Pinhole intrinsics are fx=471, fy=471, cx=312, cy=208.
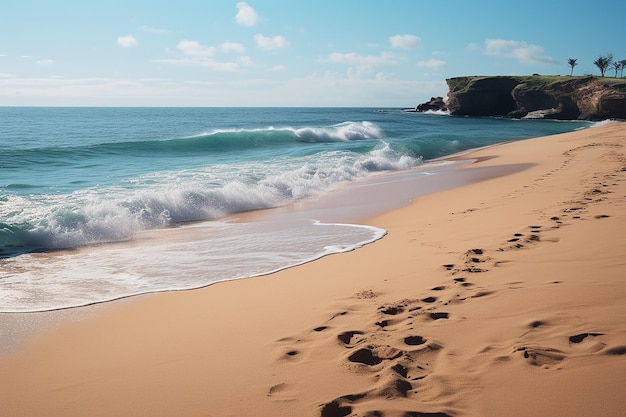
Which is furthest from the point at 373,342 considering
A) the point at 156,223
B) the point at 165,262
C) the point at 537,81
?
the point at 537,81

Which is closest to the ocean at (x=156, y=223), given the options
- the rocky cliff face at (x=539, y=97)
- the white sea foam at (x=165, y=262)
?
the white sea foam at (x=165, y=262)

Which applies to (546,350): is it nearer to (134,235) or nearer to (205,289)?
(205,289)

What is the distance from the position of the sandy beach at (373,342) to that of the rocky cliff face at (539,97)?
57381 millimetres

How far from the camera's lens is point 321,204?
1159 cm

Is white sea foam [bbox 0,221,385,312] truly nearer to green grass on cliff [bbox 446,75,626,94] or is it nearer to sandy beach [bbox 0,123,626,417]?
sandy beach [bbox 0,123,626,417]

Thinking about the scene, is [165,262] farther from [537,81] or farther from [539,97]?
[537,81]

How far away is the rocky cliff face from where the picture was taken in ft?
184

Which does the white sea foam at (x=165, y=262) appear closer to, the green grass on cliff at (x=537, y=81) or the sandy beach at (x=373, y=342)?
the sandy beach at (x=373, y=342)

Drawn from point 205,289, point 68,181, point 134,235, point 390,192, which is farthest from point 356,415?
point 68,181

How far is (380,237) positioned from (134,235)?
4631 mm

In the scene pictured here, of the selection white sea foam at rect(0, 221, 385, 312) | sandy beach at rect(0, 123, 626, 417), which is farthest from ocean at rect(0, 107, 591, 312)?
sandy beach at rect(0, 123, 626, 417)

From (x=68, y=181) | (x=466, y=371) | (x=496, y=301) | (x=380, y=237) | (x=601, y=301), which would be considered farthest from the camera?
(x=68, y=181)

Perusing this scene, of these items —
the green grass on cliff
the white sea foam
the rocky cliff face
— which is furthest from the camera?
the green grass on cliff

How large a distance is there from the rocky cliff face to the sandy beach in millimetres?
57381
